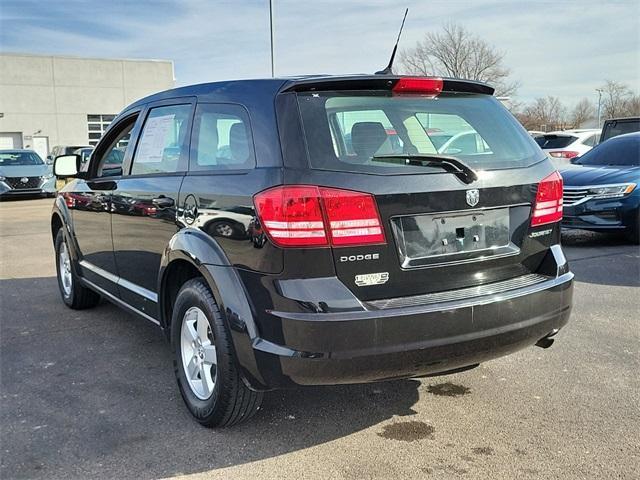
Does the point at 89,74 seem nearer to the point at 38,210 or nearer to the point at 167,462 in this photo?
the point at 38,210

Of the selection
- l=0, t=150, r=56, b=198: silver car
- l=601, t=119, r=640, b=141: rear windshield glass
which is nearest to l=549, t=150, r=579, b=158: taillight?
l=601, t=119, r=640, b=141: rear windshield glass

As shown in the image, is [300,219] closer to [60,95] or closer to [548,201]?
[548,201]

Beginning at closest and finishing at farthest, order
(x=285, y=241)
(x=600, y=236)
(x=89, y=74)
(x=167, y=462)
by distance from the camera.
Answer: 1. (x=285, y=241)
2. (x=167, y=462)
3. (x=600, y=236)
4. (x=89, y=74)

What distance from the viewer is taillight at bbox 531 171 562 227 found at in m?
3.17

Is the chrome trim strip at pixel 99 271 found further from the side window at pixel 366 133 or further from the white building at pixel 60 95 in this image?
the white building at pixel 60 95

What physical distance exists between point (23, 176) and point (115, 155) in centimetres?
1486

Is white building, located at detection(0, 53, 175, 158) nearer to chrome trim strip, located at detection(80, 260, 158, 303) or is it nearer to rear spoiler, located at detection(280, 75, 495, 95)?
chrome trim strip, located at detection(80, 260, 158, 303)

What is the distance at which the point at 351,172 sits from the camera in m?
2.69

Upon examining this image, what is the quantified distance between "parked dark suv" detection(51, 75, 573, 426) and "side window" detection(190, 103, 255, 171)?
12 millimetres

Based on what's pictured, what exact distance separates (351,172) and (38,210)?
561 inches

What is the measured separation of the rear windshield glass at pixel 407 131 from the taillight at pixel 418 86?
1.2 inches

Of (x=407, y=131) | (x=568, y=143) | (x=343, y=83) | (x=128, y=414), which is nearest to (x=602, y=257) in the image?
(x=407, y=131)

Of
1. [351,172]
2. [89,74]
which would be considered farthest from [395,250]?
[89,74]

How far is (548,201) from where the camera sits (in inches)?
127
